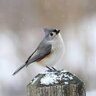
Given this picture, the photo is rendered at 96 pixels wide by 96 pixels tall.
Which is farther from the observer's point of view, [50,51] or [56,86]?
[50,51]

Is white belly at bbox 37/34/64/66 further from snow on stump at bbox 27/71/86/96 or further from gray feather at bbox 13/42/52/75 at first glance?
snow on stump at bbox 27/71/86/96

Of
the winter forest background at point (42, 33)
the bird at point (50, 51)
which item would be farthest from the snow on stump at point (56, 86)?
the winter forest background at point (42, 33)

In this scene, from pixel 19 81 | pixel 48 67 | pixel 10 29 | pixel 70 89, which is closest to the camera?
pixel 70 89

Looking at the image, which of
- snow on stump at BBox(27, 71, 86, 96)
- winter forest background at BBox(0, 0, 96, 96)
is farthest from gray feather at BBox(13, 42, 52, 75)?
winter forest background at BBox(0, 0, 96, 96)

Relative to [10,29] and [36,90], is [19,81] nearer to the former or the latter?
[10,29]

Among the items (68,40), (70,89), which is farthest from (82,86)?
(68,40)

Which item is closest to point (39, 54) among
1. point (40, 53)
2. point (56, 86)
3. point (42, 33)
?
point (40, 53)

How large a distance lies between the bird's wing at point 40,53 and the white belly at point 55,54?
0.01 meters

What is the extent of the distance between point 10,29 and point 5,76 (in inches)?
17.4

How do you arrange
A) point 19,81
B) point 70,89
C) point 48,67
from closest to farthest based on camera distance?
point 70,89 < point 48,67 < point 19,81

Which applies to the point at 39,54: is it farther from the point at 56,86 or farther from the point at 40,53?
the point at 56,86

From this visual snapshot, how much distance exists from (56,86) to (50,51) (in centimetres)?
29

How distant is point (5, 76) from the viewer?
398cm

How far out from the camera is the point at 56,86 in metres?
1.48
